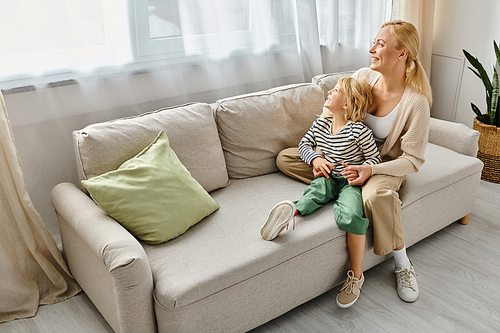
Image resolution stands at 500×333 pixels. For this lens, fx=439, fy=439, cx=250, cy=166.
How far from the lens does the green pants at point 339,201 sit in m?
1.82

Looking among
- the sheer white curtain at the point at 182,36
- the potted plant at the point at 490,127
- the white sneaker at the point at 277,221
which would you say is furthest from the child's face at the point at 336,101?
the potted plant at the point at 490,127

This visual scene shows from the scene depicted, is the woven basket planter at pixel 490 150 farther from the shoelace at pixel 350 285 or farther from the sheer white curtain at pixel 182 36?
the shoelace at pixel 350 285

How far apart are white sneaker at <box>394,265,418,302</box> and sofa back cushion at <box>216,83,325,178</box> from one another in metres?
0.81

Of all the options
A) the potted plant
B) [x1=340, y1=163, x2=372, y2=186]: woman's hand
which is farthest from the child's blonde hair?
the potted plant

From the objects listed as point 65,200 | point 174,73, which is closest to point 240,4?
point 174,73

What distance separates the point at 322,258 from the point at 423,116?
0.81m

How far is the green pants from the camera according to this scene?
1823 millimetres

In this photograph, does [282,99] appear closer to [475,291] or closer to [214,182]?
[214,182]

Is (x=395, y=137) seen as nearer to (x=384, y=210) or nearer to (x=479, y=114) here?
(x=384, y=210)

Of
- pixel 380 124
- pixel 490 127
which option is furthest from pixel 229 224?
pixel 490 127

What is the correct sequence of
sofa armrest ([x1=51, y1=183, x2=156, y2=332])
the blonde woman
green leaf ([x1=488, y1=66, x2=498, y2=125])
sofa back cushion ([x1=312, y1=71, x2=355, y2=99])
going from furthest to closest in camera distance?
green leaf ([x1=488, y1=66, x2=498, y2=125]) < sofa back cushion ([x1=312, y1=71, x2=355, y2=99]) < the blonde woman < sofa armrest ([x1=51, y1=183, x2=156, y2=332])

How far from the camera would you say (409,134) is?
79.0 inches

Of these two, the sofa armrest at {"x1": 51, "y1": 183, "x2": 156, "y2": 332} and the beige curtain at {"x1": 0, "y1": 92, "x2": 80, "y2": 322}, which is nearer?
the sofa armrest at {"x1": 51, "y1": 183, "x2": 156, "y2": 332}

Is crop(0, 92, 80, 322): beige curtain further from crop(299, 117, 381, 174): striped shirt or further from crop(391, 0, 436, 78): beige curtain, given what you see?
crop(391, 0, 436, 78): beige curtain
